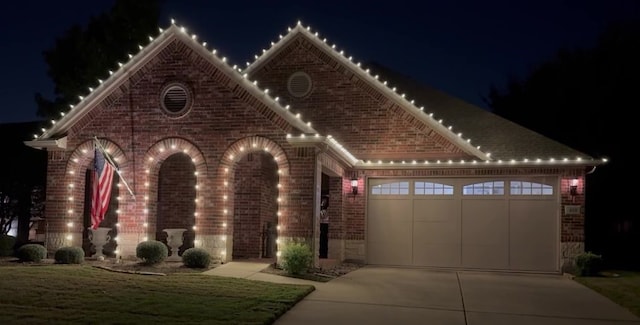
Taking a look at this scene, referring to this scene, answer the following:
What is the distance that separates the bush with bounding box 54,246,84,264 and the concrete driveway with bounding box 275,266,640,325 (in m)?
A: 5.94

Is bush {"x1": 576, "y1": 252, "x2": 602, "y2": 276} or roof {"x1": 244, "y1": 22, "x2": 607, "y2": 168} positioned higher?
roof {"x1": 244, "y1": 22, "x2": 607, "y2": 168}

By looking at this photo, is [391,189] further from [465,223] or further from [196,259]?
[196,259]

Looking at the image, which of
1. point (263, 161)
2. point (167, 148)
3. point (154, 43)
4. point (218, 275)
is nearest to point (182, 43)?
point (154, 43)

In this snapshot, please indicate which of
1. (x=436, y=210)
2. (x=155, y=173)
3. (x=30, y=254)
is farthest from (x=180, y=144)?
(x=436, y=210)

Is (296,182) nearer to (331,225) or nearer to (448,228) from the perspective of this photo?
(331,225)

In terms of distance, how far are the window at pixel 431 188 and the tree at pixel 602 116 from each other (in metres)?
8.48

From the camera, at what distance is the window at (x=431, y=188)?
17739 millimetres

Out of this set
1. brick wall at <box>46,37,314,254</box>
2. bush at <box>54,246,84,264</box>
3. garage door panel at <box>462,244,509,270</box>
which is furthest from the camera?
garage door panel at <box>462,244,509,270</box>

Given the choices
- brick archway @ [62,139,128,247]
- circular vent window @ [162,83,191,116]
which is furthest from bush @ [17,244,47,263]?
circular vent window @ [162,83,191,116]

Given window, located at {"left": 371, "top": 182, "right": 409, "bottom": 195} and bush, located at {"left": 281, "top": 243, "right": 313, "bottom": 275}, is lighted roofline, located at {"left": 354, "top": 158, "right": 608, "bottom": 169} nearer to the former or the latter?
window, located at {"left": 371, "top": 182, "right": 409, "bottom": 195}

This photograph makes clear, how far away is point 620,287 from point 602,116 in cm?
1289

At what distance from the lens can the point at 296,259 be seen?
44.0 feet

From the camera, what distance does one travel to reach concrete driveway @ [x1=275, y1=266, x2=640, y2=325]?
9523mm

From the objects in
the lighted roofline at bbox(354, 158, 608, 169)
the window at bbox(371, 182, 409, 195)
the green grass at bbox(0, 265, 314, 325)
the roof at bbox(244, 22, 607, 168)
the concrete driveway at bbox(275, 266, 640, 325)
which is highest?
the roof at bbox(244, 22, 607, 168)
